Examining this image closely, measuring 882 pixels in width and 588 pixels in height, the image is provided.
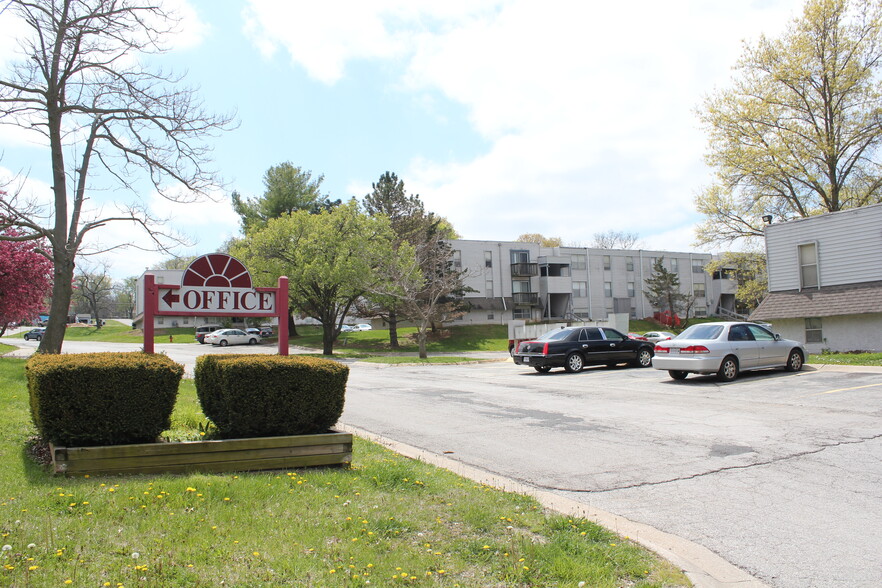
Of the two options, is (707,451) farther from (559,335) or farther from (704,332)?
(559,335)

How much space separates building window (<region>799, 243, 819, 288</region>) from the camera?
24391mm

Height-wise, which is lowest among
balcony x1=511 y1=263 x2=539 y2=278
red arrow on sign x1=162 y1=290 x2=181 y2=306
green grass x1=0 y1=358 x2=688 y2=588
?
green grass x1=0 y1=358 x2=688 y2=588

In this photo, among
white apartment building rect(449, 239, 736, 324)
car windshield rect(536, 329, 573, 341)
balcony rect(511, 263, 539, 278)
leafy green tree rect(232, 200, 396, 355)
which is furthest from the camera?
balcony rect(511, 263, 539, 278)

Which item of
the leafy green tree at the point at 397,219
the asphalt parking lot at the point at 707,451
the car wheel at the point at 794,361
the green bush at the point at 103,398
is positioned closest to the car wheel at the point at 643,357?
the car wheel at the point at 794,361

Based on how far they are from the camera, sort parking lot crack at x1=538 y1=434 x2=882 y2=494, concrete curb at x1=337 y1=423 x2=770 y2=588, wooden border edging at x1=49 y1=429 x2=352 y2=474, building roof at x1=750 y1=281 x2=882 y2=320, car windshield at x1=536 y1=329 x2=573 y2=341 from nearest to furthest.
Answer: concrete curb at x1=337 y1=423 x2=770 y2=588
wooden border edging at x1=49 y1=429 x2=352 y2=474
parking lot crack at x1=538 y1=434 x2=882 y2=494
car windshield at x1=536 y1=329 x2=573 y2=341
building roof at x1=750 y1=281 x2=882 y2=320

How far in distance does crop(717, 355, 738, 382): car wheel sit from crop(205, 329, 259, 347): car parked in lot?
42.2 m

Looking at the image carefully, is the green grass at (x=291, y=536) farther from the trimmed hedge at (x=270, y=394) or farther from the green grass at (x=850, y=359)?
the green grass at (x=850, y=359)

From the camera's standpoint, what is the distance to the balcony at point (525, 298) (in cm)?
6116

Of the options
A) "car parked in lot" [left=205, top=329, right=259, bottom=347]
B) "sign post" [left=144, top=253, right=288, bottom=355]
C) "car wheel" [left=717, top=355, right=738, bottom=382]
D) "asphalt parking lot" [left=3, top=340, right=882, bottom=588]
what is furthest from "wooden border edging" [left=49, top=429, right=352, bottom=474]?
"car parked in lot" [left=205, top=329, right=259, bottom=347]

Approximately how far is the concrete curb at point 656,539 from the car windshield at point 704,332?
11597 mm

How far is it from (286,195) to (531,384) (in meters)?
45.7

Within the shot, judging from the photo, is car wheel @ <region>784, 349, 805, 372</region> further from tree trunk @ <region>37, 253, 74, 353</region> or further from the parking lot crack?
tree trunk @ <region>37, 253, 74, 353</region>

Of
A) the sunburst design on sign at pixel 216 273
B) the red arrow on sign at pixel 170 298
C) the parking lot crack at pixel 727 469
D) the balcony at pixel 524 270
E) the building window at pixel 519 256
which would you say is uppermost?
the building window at pixel 519 256

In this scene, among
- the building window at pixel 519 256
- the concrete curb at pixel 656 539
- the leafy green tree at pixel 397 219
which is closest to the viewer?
the concrete curb at pixel 656 539
